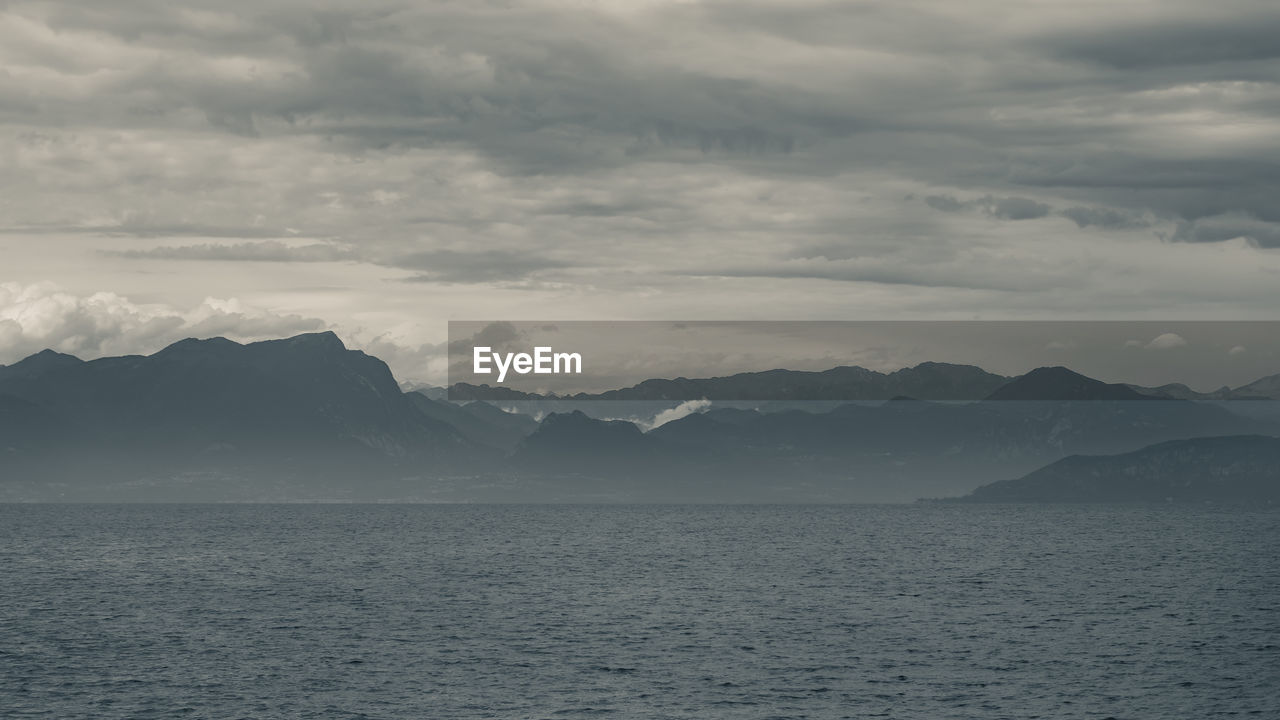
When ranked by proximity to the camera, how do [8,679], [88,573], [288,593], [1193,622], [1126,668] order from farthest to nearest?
1. [88,573]
2. [288,593]
3. [1193,622]
4. [1126,668]
5. [8,679]

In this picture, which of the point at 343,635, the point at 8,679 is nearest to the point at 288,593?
the point at 343,635

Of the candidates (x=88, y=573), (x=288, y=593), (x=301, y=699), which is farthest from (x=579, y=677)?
(x=88, y=573)

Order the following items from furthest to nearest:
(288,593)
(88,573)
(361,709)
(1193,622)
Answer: (88,573), (288,593), (1193,622), (361,709)

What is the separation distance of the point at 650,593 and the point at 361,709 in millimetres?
82921

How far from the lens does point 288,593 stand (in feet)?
547

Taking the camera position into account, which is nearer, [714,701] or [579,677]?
[714,701]

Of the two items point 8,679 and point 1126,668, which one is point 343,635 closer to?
point 8,679

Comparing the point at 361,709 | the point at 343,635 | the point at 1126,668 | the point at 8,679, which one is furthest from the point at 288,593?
the point at 1126,668

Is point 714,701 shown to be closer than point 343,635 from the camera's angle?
Yes

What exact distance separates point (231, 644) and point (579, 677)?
3788cm

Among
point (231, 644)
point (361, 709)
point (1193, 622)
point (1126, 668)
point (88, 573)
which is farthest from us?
point (88, 573)

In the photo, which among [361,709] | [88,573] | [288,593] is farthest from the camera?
[88,573]

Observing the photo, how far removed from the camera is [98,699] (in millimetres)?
89500

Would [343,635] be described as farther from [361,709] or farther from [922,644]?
[922,644]
